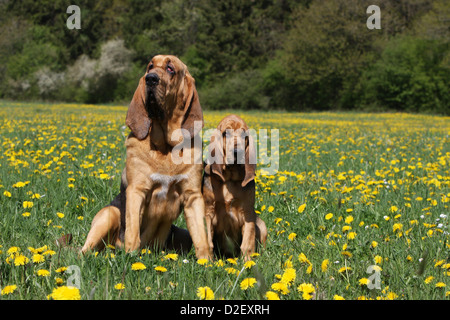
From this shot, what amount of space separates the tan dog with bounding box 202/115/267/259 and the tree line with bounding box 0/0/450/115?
2959 cm

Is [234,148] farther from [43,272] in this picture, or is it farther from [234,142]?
[43,272]

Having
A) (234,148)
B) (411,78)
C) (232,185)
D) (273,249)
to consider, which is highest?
(411,78)

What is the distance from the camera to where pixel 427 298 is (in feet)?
7.56

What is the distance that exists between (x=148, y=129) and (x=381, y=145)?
7.50 m

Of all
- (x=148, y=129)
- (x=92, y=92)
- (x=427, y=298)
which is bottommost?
(x=427, y=298)

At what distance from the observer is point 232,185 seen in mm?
3467

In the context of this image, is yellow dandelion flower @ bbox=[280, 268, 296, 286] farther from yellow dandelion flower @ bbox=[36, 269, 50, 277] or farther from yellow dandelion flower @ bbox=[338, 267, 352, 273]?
yellow dandelion flower @ bbox=[36, 269, 50, 277]

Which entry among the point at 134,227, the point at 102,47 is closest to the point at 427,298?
the point at 134,227

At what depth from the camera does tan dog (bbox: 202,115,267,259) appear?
3.38 metres

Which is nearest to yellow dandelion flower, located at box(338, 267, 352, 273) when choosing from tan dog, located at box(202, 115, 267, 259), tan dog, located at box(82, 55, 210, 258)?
tan dog, located at box(202, 115, 267, 259)

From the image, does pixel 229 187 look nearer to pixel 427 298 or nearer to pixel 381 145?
pixel 427 298

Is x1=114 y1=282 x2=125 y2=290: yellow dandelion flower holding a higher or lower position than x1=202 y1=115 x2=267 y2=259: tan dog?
lower


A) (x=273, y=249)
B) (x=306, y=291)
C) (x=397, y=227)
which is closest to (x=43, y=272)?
(x=306, y=291)

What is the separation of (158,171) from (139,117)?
1.41ft
